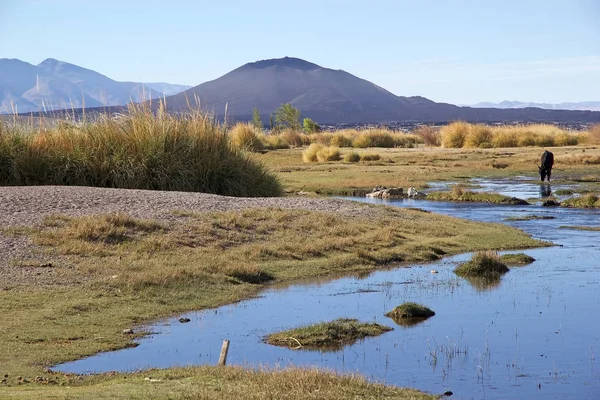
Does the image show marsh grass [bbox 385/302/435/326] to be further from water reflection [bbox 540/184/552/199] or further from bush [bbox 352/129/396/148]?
bush [bbox 352/129/396/148]

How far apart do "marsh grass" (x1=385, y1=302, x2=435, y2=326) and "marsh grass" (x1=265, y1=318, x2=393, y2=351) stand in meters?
0.84

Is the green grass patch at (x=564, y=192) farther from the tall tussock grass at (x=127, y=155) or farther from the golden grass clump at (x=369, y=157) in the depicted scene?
the golden grass clump at (x=369, y=157)

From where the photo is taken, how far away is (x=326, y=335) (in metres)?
12.5

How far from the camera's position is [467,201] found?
32.7m

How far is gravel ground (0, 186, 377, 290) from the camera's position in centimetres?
1542

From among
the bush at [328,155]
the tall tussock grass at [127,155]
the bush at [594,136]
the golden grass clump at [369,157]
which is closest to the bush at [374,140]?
the bush at [328,155]

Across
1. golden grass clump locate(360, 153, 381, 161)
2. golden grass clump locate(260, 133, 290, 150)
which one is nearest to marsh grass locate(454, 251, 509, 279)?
golden grass clump locate(360, 153, 381, 161)

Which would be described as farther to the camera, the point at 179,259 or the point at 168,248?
the point at 168,248

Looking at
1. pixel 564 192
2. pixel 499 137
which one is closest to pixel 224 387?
pixel 564 192

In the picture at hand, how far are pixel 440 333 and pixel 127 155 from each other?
44.6ft

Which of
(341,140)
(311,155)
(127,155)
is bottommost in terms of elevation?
(311,155)

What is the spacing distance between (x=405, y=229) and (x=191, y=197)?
5232 mm

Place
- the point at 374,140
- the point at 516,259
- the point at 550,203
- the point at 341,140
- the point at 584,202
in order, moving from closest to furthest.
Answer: the point at 516,259, the point at 584,202, the point at 550,203, the point at 374,140, the point at 341,140

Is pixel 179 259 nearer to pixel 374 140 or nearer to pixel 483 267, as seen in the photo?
pixel 483 267
